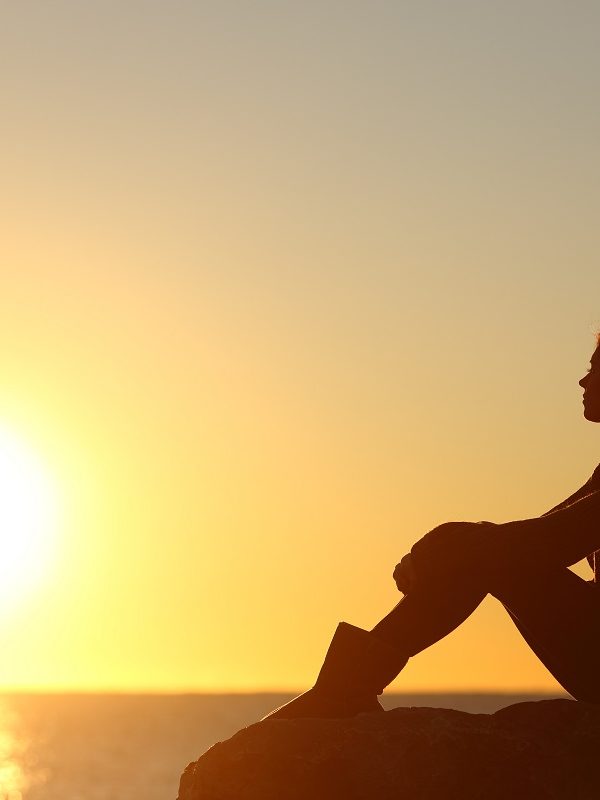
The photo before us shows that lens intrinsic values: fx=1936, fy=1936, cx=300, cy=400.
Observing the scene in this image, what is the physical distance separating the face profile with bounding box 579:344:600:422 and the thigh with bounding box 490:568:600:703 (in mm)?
1467

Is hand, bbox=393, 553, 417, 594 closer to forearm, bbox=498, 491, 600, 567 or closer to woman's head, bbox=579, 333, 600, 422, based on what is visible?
forearm, bbox=498, 491, 600, 567

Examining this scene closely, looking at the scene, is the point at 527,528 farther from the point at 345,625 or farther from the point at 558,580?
the point at 345,625

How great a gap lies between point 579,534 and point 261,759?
2742mm

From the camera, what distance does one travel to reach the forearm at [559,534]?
13.6 m

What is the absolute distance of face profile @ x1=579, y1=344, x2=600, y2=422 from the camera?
14.7 m

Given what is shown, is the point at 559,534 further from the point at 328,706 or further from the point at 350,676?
the point at 328,706

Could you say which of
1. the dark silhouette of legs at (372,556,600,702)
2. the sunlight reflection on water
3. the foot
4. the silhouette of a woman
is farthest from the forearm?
the sunlight reflection on water

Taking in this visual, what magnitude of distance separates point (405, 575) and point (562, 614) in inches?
45.2

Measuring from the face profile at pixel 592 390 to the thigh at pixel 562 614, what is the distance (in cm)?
147

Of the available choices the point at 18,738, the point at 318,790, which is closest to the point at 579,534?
the point at 318,790

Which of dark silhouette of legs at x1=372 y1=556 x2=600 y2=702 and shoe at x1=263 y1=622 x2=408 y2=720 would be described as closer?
dark silhouette of legs at x1=372 y1=556 x2=600 y2=702

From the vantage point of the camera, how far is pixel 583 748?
44.8 feet

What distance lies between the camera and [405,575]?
45.1 ft

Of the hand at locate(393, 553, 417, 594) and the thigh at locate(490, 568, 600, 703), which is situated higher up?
the hand at locate(393, 553, 417, 594)
